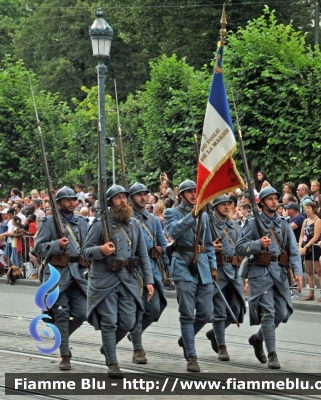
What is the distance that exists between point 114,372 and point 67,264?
155cm

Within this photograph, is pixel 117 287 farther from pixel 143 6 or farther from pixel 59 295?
pixel 143 6

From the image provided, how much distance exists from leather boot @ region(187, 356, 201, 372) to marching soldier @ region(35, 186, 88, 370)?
122cm

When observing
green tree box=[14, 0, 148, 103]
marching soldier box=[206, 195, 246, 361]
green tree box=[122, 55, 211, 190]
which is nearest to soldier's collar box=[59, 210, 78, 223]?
marching soldier box=[206, 195, 246, 361]

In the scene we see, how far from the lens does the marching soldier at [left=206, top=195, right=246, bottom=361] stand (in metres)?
11.5

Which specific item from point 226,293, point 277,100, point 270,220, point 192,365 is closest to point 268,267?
point 270,220

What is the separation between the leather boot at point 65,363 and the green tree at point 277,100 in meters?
11.6

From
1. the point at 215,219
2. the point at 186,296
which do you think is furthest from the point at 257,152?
the point at 186,296

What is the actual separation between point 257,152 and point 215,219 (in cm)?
1184

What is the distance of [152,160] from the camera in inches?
1094

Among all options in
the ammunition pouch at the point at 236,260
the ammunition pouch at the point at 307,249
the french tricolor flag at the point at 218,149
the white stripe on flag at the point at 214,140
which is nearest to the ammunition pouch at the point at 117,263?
the french tricolor flag at the point at 218,149

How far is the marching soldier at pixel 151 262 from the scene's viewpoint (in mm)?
11281

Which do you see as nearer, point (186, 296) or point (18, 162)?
point (186, 296)

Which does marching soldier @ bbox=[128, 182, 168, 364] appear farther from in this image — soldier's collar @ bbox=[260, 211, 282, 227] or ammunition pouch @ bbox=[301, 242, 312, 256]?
ammunition pouch @ bbox=[301, 242, 312, 256]

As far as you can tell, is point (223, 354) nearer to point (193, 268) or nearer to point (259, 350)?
point (259, 350)
